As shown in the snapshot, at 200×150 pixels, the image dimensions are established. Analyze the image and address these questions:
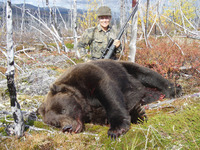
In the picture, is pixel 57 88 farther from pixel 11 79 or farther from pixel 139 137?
pixel 139 137

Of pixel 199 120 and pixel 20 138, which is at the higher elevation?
pixel 199 120

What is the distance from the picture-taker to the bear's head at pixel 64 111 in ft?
8.55

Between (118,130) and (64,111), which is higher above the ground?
(64,111)

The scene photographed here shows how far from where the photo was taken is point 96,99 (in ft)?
9.32

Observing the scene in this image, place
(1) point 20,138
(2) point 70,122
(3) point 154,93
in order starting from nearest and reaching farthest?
(1) point 20,138 → (2) point 70,122 → (3) point 154,93

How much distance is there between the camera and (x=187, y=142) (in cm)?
147

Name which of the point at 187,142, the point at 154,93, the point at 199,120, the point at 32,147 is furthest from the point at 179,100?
the point at 32,147

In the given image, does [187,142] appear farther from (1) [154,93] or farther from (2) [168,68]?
(2) [168,68]

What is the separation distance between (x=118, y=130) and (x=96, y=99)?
0.72m

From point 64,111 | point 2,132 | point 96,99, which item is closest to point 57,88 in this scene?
point 64,111

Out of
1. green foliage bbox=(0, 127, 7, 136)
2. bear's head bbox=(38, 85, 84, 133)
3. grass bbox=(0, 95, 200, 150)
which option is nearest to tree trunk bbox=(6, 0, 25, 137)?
grass bbox=(0, 95, 200, 150)

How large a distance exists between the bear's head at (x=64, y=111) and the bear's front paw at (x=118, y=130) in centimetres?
56

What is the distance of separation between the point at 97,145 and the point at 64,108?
900 mm

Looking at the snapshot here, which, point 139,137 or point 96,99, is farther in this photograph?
point 96,99
